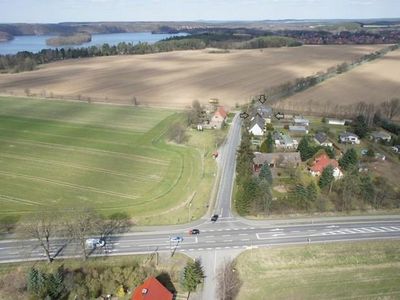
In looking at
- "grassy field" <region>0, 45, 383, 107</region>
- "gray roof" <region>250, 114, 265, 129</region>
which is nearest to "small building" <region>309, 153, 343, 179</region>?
"gray roof" <region>250, 114, 265, 129</region>

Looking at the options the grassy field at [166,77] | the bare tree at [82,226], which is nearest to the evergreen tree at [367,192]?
the bare tree at [82,226]

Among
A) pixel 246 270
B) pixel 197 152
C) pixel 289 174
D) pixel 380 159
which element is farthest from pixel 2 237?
pixel 380 159

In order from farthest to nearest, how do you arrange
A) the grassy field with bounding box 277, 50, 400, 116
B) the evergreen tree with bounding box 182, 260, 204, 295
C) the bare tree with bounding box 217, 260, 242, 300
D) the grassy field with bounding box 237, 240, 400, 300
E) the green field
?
the grassy field with bounding box 277, 50, 400, 116, the green field, the grassy field with bounding box 237, 240, 400, 300, the evergreen tree with bounding box 182, 260, 204, 295, the bare tree with bounding box 217, 260, 242, 300

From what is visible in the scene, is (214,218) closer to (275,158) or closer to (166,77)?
(275,158)

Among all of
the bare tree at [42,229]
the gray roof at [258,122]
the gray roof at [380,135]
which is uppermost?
the gray roof at [258,122]

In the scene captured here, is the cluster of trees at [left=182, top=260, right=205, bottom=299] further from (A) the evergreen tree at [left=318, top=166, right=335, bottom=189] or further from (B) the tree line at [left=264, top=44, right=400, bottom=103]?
(B) the tree line at [left=264, top=44, right=400, bottom=103]

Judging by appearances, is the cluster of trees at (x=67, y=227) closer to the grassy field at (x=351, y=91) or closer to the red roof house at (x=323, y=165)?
the red roof house at (x=323, y=165)

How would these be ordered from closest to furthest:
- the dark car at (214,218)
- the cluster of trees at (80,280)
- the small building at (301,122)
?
the cluster of trees at (80,280), the dark car at (214,218), the small building at (301,122)
